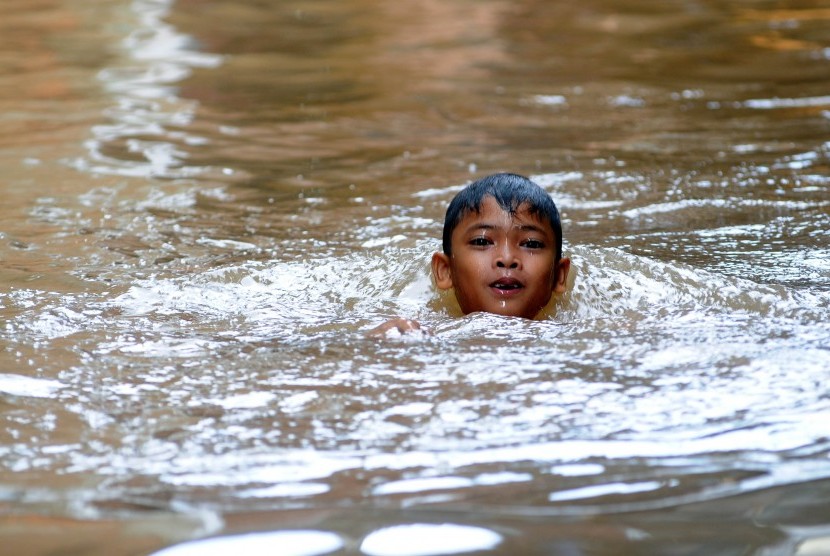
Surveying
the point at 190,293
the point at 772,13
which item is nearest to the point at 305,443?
the point at 190,293

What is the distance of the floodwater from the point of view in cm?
252

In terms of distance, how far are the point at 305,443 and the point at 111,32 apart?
11.0 meters

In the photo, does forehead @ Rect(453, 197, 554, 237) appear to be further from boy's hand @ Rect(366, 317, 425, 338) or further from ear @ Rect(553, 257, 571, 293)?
boy's hand @ Rect(366, 317, 425, 338)

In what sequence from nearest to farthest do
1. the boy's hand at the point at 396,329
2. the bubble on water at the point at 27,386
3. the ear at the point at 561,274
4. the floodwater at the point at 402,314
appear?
1. the floodwater at the point at 402,314
2. the bubble on water at the point at 27,386
3. the boy's hand at the point at 396,329
4. the ear at the point at 561,274

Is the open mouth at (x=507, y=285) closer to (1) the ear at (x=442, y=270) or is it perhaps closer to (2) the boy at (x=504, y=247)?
(2) the boy at (x=504, y=247)

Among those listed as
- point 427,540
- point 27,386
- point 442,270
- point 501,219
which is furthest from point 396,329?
point 427,540

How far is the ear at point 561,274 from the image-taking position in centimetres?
455

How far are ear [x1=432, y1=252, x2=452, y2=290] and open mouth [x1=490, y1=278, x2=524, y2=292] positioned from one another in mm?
356

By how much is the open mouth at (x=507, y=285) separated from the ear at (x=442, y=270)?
1.17 ft

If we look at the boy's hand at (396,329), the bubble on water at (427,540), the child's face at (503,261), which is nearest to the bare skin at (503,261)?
the child's face at (503,261)

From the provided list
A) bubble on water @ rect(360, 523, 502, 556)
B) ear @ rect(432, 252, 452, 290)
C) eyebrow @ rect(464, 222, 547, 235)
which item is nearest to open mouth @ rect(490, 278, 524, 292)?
eyebrow @ rect(464, 222, 547, 235)

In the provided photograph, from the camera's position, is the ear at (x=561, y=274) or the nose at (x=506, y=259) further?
the ear at (x=561, y=274)

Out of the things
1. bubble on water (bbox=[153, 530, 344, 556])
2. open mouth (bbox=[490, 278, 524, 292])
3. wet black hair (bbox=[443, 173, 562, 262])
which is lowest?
bubble on water (bbox=[153, 530, 344, 556])

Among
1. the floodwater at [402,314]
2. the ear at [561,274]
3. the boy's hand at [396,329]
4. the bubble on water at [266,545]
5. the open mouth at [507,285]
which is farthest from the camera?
the ear at [561,274]
